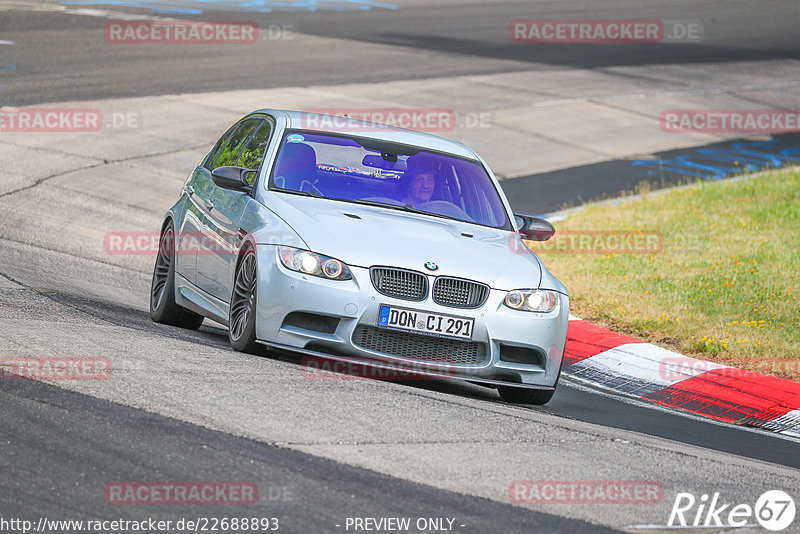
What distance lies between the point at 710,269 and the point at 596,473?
279 inches

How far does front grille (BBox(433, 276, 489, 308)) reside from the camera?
760cm

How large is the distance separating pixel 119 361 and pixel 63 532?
2450mm

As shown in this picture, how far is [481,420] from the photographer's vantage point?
6816 millimetres

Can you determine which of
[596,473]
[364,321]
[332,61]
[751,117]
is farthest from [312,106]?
[596,473]

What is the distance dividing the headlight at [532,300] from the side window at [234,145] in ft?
8.86

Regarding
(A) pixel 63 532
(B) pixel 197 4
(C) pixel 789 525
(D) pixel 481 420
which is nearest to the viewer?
(A) pixel 63 532

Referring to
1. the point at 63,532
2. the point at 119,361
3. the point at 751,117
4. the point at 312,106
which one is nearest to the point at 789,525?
the point at 63,532

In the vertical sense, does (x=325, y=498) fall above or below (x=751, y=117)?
above

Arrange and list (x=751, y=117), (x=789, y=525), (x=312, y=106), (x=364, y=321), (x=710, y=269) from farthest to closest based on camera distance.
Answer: (x=751, y=117)
(x=312, y=106)
(x=710, y=269)
(x=364, y=321)
(x=789, y=525)

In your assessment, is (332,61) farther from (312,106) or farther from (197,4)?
(197,4)

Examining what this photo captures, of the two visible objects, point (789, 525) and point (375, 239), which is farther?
point (375, 239)

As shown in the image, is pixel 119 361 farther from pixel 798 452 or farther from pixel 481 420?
pixel 798 452

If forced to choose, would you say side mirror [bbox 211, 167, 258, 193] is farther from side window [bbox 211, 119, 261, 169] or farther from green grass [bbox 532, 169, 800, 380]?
green grass [bbox 532, 169, 800, 380]

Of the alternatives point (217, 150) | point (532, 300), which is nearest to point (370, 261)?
point (532, 300)
